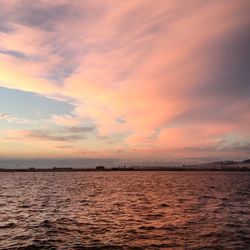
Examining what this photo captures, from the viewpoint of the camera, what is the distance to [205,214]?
42438mm

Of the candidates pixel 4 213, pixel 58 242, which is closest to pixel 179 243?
pixel 58 242

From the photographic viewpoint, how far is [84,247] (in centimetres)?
2556

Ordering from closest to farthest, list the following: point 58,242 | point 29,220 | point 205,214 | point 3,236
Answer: point 58,242, point 3,236, point 29,220, point 205,214

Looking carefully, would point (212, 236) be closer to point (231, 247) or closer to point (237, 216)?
point (231, 247)

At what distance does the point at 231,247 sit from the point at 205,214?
16965mm

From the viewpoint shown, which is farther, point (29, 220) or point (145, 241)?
point (29, 220)

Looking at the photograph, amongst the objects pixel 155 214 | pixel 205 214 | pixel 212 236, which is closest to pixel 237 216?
pixel 205 214

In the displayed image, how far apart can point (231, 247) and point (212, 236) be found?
3891mm

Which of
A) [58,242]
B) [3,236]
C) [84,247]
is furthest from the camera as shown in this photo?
[3,236]

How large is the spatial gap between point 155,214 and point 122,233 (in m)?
12.6

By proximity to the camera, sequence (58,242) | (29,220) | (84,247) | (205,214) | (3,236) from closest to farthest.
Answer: (84,247), (58,242), (3,236), (29,220), (205,214)

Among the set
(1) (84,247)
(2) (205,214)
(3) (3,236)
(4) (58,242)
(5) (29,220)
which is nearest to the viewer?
(1) (84,247)

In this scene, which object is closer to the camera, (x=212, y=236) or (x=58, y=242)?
(x=58, y=242)

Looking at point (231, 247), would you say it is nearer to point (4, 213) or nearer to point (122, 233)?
point (122, 233)
